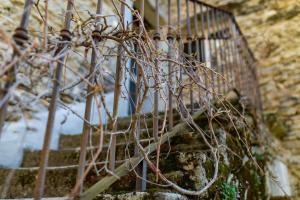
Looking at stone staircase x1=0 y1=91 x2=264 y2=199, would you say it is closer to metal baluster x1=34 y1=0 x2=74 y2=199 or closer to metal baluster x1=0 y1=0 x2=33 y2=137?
metal baluster x1=34 y1=0 x2=74 y2=199

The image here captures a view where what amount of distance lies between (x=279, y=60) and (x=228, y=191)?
2.67 meters

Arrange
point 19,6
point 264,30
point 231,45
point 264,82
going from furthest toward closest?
1. point 264,30
2. point 264,82
3. point 231,45
4. point 19,6

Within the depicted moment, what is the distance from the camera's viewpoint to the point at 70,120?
9.77ft

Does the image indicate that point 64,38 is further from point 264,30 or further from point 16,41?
point 264,30

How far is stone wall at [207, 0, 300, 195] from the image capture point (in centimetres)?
325

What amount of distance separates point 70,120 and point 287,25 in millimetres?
2955

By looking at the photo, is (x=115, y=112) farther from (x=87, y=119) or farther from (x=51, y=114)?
(x=51, y=114)

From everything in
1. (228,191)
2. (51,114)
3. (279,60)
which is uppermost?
(279,60)

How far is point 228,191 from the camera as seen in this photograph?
1522 mm

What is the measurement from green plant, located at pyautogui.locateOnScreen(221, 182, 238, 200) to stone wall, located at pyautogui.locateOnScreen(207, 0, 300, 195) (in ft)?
5.68

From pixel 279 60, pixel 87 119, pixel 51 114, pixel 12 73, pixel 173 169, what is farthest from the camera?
pixel 279 60

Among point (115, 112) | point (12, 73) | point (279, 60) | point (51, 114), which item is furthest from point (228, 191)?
point (279, 60)

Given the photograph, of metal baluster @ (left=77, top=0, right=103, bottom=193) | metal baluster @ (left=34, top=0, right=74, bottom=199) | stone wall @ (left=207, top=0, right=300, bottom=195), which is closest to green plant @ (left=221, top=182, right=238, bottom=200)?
metal baluster @ (left=77, top=0, right=103, bottom=193)

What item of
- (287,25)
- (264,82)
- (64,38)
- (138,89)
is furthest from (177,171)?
(287,25)
